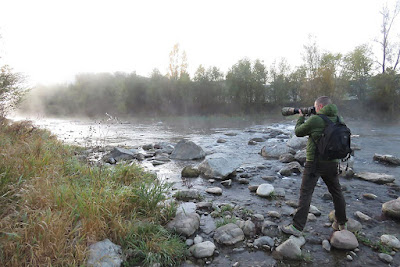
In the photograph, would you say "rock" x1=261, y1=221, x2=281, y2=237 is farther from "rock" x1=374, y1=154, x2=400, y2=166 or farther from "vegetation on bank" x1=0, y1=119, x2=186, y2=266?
"rock" x1=374, y1=154, x2=400, y2=166

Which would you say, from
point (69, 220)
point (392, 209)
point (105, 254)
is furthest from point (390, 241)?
point (69, 220)

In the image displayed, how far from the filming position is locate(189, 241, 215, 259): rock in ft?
10.1

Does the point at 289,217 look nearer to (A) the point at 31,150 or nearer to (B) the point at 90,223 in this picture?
(B) the point at 90,223

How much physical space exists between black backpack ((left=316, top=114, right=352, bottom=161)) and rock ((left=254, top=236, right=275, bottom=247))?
4.89 ft

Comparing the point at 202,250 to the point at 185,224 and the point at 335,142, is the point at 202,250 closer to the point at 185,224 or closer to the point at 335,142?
the point at 185,224

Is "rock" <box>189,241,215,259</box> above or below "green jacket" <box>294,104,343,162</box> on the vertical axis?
below

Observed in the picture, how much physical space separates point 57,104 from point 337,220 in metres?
59.6

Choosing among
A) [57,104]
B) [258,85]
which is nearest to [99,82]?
[57,104]

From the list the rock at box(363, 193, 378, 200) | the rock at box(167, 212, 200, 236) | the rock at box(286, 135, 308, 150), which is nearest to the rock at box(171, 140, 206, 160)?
the rock at box(286, 135, 308, 150)

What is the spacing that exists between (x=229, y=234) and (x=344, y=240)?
1654 mm

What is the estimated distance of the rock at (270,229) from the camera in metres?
3.60

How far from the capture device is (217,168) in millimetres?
6574

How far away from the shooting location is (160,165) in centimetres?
827

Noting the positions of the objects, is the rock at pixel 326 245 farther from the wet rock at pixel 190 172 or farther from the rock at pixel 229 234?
the wet rock at pixel 190 172
